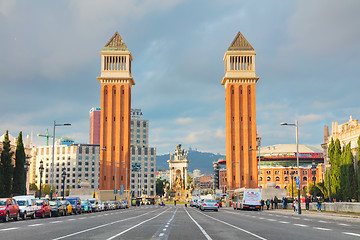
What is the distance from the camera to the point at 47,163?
7500 inches

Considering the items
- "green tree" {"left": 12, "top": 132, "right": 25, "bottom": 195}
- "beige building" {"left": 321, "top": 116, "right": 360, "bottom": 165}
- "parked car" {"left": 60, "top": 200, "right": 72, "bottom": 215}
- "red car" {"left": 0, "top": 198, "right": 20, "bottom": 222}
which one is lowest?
"parked car" {"left": 60, "top": 200, "right": 72, "bottom": 215}

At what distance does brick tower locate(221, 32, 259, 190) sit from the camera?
338 feet

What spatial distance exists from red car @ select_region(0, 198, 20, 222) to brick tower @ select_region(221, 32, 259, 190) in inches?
2900

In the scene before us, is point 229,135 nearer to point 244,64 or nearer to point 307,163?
point 244,64

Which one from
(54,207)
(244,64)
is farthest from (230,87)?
(54,207)

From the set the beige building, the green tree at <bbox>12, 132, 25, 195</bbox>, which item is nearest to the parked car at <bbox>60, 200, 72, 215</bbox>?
the green tree at <bbox>12, 132, 25, 195</bbox>

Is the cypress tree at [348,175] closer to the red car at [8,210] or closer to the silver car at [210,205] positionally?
the silver car at [210,205]

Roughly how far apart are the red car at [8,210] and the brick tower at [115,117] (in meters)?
72.3

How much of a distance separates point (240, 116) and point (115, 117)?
1233 inches

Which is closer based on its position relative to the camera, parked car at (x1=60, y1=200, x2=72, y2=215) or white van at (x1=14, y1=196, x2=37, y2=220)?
white van at (x1=14, y1=196, x2=37, y2=220)

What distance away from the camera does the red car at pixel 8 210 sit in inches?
1127

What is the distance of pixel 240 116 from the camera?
106 m

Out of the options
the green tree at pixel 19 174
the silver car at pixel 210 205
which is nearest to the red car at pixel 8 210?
the silver car at pixel 210 205

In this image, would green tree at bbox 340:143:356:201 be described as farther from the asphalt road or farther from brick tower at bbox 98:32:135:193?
brick tower at bbox 98:32:135:193
